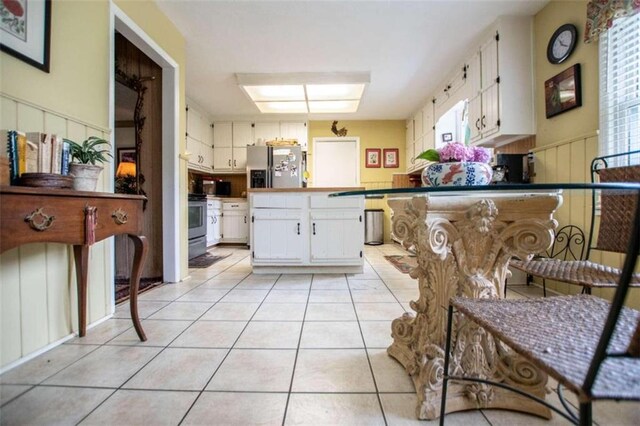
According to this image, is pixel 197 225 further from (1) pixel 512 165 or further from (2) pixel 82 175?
(1) pixel 512 165

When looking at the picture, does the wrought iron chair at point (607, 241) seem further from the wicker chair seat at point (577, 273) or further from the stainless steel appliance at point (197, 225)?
the stainless steel appliance at point (197, 225)

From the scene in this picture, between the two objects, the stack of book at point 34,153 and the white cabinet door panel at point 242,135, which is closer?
the stack of book at point 34,153

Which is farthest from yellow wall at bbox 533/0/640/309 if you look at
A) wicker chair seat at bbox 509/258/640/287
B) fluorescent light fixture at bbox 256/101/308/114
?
fluorescent light fixture at bbox 256/101/308/114

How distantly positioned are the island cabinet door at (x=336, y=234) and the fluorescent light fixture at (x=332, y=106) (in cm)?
231

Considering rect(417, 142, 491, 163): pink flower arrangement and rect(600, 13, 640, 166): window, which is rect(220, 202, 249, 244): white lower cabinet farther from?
rect(600, 13, 640, 166): window

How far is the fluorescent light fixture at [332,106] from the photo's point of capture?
4293mm

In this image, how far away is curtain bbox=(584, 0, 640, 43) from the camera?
158 cm

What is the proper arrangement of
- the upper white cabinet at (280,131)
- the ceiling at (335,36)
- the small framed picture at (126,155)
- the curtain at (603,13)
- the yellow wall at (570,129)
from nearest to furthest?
the curtain at (603,13) → the yellow wall at (570,129) → the ceiling at (335,36) → the small framed picture at (126,155) → the upper white cabinet at (280,131)

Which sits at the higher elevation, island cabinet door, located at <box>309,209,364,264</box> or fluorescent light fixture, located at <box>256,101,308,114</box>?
fluorescent light fixture, located at <box>256,101,308,114</box>

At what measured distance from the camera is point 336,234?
2.78 m

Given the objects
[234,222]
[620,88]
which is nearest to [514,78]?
[620,88]

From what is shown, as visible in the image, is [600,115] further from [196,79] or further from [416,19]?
[196,79]

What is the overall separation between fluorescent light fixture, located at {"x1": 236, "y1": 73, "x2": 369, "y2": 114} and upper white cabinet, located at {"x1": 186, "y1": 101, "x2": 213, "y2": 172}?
3.54ft

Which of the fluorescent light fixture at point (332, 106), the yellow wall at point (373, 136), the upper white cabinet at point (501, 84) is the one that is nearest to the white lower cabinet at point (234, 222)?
the yellow wall at point (373, 136)
